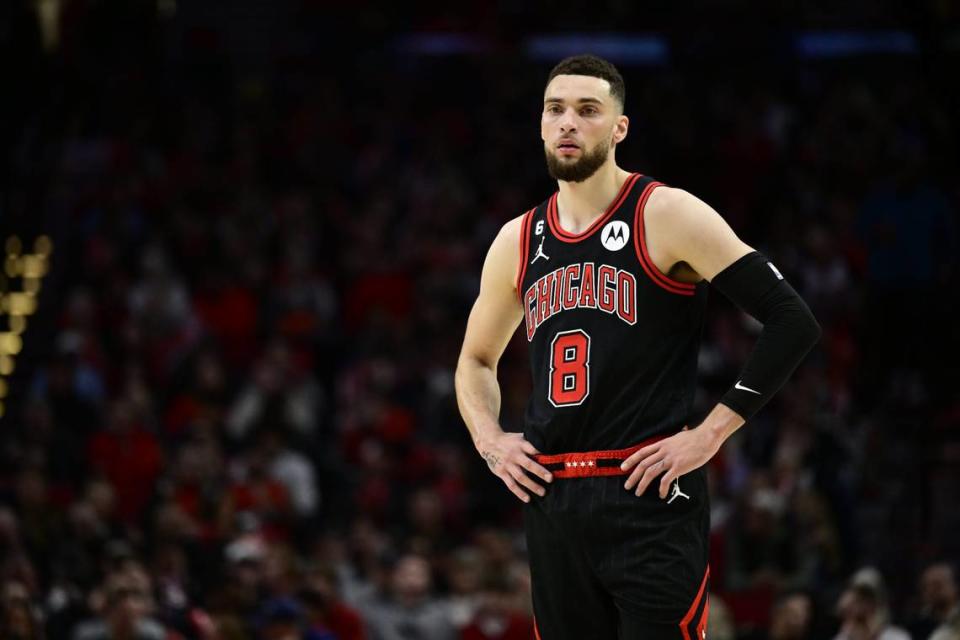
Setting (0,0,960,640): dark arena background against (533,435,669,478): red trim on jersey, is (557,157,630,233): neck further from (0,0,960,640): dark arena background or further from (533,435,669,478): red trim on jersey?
(0,0,960,640): dark arena background

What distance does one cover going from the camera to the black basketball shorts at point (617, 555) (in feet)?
14.2

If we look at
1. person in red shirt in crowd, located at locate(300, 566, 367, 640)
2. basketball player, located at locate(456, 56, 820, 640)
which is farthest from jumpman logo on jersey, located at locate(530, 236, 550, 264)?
person in red shirt in crowd, located at locate(300, 566, 367, 640)

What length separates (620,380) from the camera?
4469mm

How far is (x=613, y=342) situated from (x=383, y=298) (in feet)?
33.8

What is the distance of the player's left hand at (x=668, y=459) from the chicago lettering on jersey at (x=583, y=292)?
0.39 meters

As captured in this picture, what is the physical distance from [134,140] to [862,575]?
1013 cm

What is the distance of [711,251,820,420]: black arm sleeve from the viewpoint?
4355 millimetres

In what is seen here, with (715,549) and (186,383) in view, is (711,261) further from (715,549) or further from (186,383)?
(186,383)

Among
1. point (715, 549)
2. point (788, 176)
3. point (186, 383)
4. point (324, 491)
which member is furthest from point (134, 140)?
point (715, 549)

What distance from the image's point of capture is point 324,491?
42.1 feet

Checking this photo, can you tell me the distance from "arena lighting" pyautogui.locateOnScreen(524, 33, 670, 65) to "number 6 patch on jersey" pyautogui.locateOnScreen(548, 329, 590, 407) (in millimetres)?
13889

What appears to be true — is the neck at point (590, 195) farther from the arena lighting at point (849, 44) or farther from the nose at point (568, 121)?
the arena lighting at point (849, 44)

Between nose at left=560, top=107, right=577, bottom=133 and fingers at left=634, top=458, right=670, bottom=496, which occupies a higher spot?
nose at left=560, top=107, right=577, bottom=133

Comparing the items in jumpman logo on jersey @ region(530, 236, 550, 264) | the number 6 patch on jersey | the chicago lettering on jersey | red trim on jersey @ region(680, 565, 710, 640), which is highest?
jumpman logo on jersey @ region(530, 236, 550, 264)
